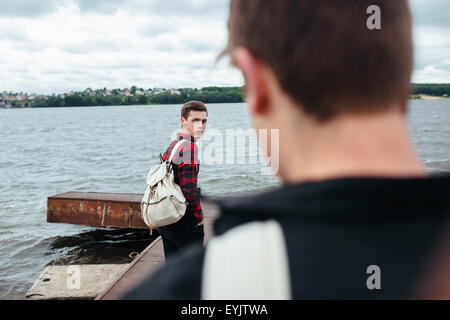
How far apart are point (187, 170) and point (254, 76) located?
310 centimetres

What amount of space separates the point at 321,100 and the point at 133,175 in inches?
844

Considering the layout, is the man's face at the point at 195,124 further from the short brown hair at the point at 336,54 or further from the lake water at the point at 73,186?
the short brown hair at the point at 336,54

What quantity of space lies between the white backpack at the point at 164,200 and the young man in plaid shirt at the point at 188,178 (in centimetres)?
8

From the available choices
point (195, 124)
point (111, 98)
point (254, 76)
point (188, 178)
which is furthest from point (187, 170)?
point (111, 98)

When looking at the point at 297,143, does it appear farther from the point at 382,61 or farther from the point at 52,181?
the point at 52,181

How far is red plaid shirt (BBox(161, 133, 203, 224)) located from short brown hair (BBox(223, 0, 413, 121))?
309 cm

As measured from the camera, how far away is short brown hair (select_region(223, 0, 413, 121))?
2.19 feet

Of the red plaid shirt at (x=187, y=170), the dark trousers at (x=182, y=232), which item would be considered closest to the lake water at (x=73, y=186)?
the red plaid shirt at (x=187, y=170)

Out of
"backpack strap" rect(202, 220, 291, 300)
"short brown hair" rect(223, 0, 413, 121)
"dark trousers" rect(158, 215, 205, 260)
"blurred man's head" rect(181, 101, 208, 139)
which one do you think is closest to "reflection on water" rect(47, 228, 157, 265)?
"dark trousers" rect(158, 215, 205, 260)

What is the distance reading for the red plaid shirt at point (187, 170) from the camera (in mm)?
3754

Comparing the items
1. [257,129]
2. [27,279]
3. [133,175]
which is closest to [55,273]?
[27,279]

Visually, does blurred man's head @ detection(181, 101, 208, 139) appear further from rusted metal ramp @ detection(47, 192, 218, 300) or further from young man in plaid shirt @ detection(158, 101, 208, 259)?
rusted metal ramp @ detection(47, 192, 218, 300)

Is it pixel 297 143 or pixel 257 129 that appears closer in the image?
pixel 297 143
